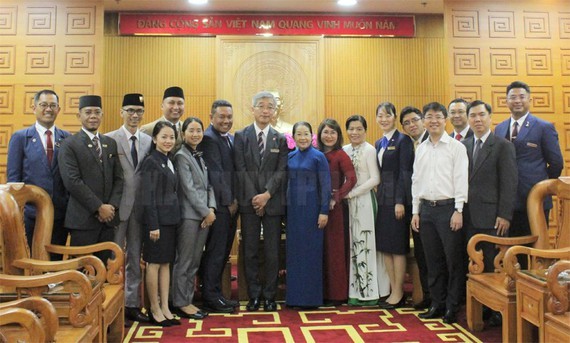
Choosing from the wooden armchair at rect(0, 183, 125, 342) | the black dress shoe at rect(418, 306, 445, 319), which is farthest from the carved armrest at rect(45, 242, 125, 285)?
the black dress shoe at rect(418, 306, 445, 319)

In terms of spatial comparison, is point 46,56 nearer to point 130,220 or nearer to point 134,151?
point 134,151

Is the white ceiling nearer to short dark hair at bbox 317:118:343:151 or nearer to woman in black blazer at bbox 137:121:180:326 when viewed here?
short dark hair at bbox 317:118:343:151

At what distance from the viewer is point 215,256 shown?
3.51 meters

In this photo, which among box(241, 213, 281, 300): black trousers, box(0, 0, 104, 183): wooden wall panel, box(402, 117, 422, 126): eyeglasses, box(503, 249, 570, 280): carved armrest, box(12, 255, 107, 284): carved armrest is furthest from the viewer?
box(0, 0, 104, 183): wooden wall panel

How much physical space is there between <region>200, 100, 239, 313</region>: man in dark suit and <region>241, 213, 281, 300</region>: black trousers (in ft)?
0.46

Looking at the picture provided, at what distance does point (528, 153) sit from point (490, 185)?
0.49 m

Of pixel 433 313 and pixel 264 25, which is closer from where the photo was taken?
pixel 433 313

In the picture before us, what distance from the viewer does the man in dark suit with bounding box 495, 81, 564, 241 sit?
10.9 feet

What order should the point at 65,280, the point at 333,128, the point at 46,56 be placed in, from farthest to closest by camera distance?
the point at 46,56, the point at 333,128, the point at 65,280

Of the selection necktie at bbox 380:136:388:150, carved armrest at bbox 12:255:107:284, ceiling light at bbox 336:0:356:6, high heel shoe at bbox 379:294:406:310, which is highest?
ceiling light at bbox 336:0:356:6

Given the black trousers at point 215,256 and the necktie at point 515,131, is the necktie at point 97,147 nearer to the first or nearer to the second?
the black trousers at point 215,256

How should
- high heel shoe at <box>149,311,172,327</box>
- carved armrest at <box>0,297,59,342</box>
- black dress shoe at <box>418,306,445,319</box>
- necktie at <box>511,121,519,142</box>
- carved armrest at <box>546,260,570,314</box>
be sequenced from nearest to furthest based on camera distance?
carved armrest at <box>0,297,59,342</box>, carved armrest at <box>546,260,570,314</box>, high heel shoe at <box>149,311,172,327</box>, black dress shoe at <box>418,306,445,319</box>, necktie at <box>511,121,519,142</box>

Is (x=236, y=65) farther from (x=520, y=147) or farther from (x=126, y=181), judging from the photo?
(x=520, y=147)

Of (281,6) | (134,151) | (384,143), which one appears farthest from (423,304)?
(281,6)
